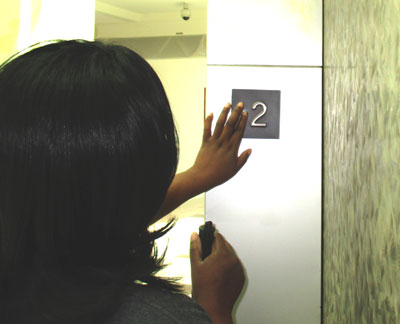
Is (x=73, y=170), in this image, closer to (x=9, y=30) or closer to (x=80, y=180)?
(x=80, y=180)

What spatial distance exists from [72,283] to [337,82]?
0.86 metres

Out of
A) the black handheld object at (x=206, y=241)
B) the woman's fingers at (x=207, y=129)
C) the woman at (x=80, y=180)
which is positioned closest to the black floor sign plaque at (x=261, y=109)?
the woman's fingers at (x=207, y=129)

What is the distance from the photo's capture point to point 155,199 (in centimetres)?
57

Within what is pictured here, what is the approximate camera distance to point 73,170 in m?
0.49

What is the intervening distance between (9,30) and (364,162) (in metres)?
→ 2.17

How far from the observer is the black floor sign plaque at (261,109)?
1.38 m

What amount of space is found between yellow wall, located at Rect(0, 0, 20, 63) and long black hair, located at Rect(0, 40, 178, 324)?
202cm

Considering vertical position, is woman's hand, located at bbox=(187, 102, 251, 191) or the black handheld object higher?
woman's hand, located at bbox=(187, 102, 251, 191)

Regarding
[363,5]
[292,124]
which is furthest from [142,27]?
[363,5]

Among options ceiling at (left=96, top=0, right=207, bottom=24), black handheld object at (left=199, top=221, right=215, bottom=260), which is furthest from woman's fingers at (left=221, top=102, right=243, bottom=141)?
ceiling at (left=96, top=0, right=207, bottom=24)

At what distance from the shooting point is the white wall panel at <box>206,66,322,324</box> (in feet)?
4.50

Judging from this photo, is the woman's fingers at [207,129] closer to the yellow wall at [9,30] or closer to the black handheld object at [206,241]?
the black handheld object at [206,241]

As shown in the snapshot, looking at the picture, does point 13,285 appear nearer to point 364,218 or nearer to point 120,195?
point 120,195

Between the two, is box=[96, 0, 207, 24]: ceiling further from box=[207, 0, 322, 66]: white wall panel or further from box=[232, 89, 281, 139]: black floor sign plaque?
box=[232, 89, 281, 139]: black floor sign plaque
